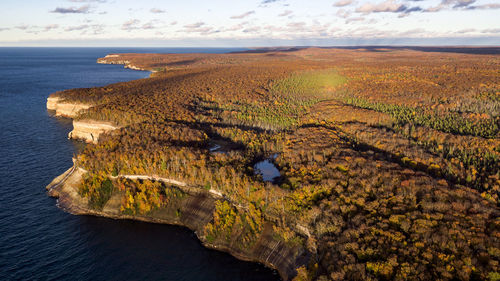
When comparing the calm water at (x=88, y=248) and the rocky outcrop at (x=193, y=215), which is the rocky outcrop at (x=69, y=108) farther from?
the rocky outcrop at (x=193, y=215)

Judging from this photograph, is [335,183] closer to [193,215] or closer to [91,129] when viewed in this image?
[193,215]

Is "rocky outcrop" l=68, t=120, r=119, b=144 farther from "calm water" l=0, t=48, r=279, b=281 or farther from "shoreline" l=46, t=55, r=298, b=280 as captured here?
"shoreline" l=46, t=55, r=298, b=280

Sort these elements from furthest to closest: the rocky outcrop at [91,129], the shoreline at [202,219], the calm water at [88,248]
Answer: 1. the rocky outcrop at [91,129]
2. the shoreline at [202,219]
3. the calm water at [88,248]

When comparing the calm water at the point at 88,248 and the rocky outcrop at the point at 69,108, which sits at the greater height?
the rocky outcrop at the point at 69,108

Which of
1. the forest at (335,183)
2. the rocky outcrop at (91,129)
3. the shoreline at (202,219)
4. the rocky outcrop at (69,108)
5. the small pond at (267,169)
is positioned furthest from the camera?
the rocky outcrop at (69,108)

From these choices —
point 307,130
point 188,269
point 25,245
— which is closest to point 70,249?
point 25,245

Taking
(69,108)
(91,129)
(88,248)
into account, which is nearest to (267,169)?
(88,248)

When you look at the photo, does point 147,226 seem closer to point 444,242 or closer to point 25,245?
point 25,245

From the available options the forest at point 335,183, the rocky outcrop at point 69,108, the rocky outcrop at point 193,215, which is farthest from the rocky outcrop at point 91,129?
the rocky outcrop at point 69,108
